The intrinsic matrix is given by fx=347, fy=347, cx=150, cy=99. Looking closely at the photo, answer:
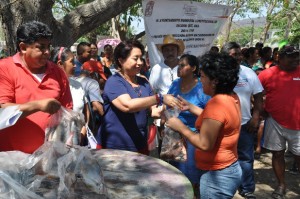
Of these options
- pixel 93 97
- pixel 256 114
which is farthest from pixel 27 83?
pixel 256 114

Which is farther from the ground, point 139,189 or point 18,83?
point 18,83

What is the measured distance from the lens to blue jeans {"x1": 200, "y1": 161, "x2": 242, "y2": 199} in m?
2.25

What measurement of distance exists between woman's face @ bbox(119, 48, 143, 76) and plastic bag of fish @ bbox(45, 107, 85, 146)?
764 mm

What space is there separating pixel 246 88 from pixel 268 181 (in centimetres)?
157

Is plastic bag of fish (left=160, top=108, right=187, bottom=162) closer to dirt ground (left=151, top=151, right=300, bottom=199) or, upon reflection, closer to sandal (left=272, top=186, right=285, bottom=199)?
dirt ground (left=151, top=151, right=300, bottom=199)

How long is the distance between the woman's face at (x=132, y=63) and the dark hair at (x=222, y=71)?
68 centimetres

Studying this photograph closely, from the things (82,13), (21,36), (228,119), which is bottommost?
(228,119)

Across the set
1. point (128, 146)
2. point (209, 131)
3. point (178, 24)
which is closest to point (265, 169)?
point (178, 24)

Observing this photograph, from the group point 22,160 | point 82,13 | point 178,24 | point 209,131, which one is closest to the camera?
point 22,160

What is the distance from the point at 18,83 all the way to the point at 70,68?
1311mm

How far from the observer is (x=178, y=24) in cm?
536

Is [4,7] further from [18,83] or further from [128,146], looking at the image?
[128,146]

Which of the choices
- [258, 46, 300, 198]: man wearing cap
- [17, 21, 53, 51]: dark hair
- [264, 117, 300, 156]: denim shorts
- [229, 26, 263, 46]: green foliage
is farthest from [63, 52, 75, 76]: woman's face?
[229, 26, 263, 46]: green foliage

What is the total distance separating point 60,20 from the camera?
3.80m
